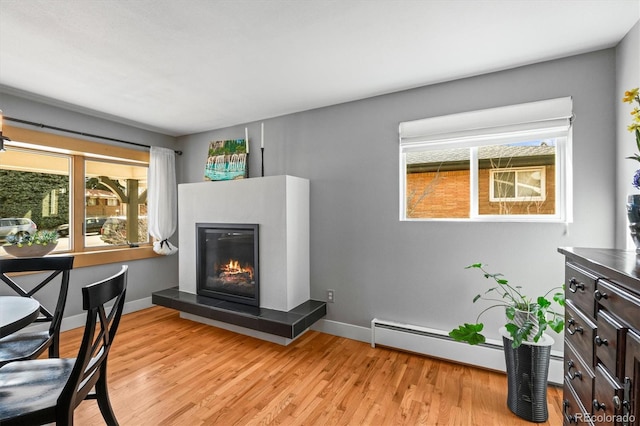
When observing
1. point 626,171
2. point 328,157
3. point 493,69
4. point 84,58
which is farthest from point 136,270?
point 626,171

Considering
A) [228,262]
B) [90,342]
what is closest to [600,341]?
[90,342]

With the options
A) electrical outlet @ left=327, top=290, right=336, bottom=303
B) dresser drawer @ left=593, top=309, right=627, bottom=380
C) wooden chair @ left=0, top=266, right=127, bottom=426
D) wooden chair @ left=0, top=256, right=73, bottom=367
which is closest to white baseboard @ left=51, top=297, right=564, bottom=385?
electrical outlet @ left=327, top=290, right=336, bottom=303

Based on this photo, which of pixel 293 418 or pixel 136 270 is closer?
pixel 293 418

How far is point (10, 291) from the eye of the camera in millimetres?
2619

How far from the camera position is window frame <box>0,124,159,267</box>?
278 centimetres

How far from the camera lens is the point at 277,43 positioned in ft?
6.15

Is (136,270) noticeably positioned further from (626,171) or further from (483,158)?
(626,171)

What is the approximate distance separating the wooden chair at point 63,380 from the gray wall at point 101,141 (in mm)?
2135

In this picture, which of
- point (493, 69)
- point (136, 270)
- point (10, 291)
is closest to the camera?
point (493, 69)

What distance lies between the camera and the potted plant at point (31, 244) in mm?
2617

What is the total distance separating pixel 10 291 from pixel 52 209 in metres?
0.89

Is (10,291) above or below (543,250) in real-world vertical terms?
below

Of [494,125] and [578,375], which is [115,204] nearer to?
[494,125]

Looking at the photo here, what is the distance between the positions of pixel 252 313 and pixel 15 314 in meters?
1.66
